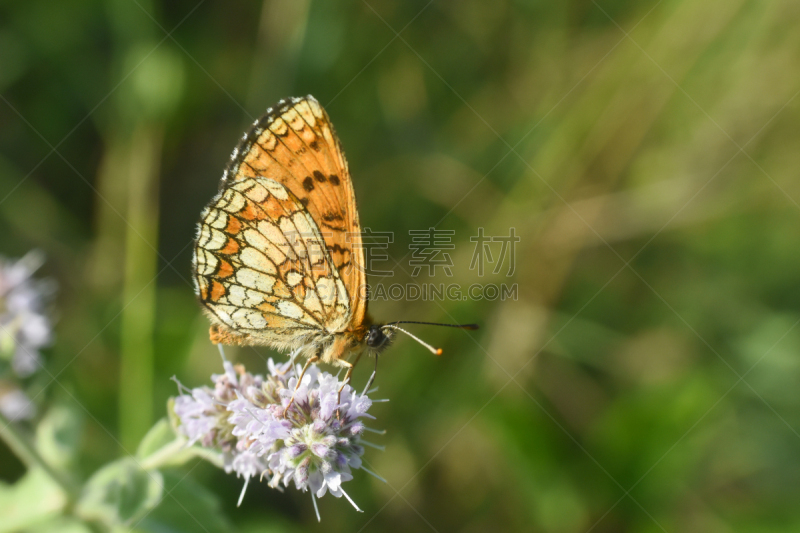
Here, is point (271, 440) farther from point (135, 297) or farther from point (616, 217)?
point (616, 217)

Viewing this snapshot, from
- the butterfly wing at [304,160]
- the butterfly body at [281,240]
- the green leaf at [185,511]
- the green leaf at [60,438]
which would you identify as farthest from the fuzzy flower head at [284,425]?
the green leaf at [60,438]

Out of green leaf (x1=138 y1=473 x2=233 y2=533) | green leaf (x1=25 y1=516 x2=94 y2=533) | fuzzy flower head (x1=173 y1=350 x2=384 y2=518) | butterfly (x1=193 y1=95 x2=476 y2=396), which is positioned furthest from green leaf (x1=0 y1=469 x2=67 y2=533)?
butterfly (x1=193 y1=95 x2=476 y2=396)

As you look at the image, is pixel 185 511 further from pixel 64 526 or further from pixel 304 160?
pixel 304 160

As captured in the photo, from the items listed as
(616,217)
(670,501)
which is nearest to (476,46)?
(616,217)

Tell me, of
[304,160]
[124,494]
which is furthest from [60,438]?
[304,160]

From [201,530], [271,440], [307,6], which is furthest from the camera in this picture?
[307,6]

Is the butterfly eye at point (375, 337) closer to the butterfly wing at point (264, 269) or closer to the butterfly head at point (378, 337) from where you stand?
the butterfly head at point (378, 337)
